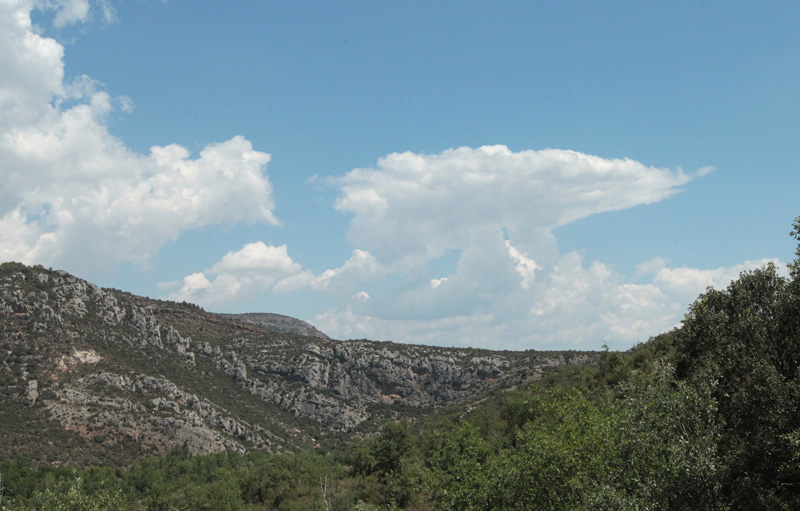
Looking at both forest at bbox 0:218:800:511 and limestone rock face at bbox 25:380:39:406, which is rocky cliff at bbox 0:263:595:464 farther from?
forest at bbox 0:218:800:511

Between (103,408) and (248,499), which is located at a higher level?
(103,408)

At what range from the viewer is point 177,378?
5477 inches

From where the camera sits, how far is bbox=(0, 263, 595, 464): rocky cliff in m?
105

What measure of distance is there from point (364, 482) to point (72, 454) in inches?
2682

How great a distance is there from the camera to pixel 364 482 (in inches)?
2773

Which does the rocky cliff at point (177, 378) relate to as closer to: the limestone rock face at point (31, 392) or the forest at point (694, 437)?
the limestone rock face at point (31, 392)

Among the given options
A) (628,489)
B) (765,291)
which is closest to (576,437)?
(628,489)

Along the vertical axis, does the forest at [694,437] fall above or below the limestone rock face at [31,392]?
above

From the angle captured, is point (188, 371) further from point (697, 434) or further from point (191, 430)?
point (697, 434)

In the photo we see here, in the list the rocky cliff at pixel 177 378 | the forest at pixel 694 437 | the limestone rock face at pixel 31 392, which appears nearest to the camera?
the forest at pixel 694 437

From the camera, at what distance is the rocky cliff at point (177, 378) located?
10525cm

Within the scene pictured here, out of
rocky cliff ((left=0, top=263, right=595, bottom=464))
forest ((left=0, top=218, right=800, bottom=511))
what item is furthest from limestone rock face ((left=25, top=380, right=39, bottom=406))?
forest ((left=0, top=218, right=800, bottom=511))

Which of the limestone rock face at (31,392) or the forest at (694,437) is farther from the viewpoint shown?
the limestone rock face at (31,392)

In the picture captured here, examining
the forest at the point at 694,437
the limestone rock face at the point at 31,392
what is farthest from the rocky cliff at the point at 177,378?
the forest at the point at 694,437
